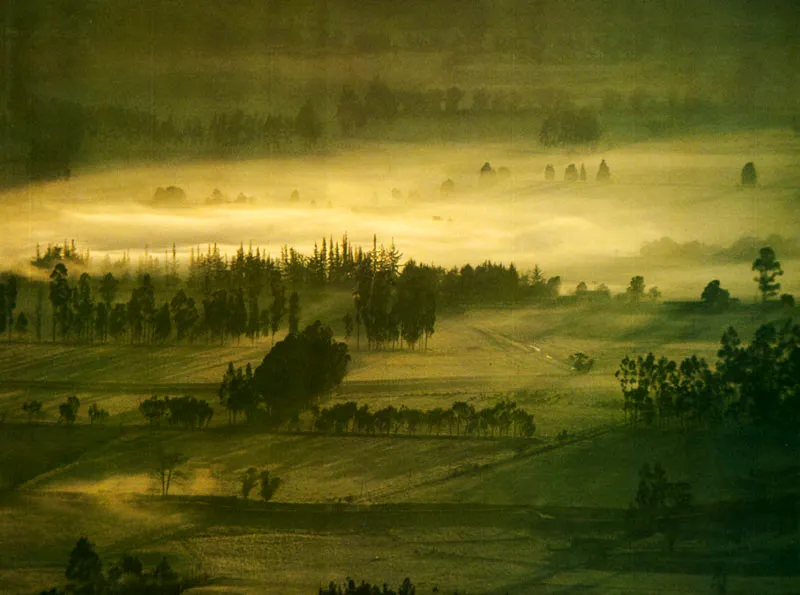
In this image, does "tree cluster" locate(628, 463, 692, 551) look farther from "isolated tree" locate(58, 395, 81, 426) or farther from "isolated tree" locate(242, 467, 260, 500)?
"isolated tree" locate(58, 395, 81, 426)

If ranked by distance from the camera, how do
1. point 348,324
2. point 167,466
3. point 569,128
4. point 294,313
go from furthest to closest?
point 569,128
point 294,313
point 348,324
point 167,466

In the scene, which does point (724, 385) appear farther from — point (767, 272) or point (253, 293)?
point (253, 293)

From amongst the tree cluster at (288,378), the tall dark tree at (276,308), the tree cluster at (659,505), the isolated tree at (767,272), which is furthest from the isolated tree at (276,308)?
the isolated tree at (767,272)

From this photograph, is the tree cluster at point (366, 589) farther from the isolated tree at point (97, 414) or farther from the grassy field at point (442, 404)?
the isolated tree at point (97, 414)

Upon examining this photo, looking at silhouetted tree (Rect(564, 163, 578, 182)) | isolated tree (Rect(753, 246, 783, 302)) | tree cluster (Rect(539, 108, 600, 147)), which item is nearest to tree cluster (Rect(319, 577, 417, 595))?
silhouetted tree (Rect(564, 163, 578, 182))

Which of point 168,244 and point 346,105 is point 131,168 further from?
point 346,105

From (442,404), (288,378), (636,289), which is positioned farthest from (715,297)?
(288,378)
